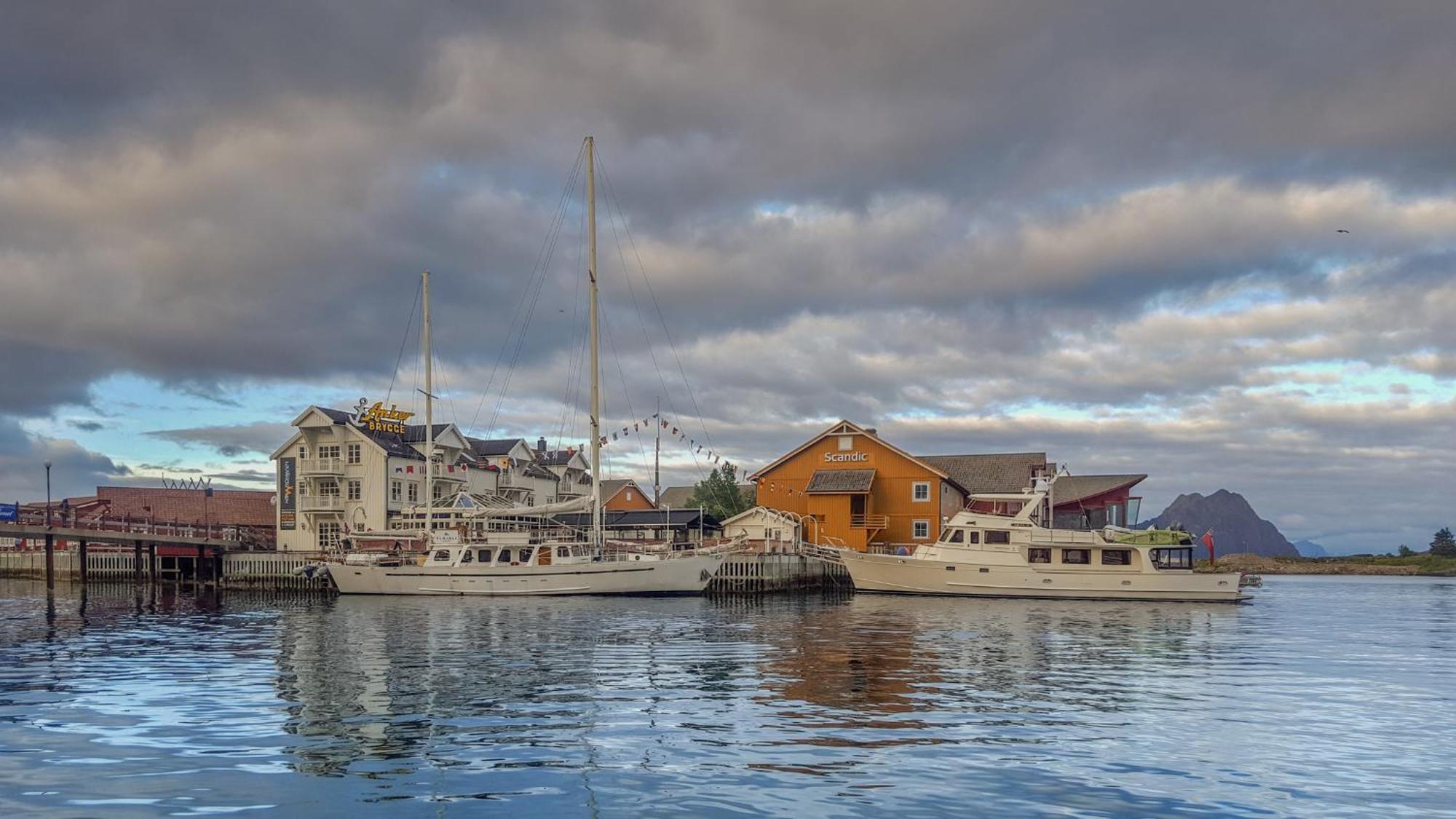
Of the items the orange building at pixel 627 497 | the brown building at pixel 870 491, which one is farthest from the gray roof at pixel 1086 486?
the orange building at pixel 627 497

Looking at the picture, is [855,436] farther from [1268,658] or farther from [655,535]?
[1268,658]

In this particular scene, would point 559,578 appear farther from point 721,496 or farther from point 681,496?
point 681,496

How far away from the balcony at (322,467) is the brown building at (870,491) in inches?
1077

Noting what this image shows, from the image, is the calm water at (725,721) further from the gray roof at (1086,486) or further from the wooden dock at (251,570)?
the gray roof at (1086,486)

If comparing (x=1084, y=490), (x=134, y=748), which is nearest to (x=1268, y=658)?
(x=134, y=748)

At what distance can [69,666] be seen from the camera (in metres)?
24.1

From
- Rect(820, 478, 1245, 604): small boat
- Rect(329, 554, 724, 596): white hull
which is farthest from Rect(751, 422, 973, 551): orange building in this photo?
Rect(329, 554, 724, 596): white hull

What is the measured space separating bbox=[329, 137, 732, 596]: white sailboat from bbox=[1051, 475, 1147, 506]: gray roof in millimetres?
26198

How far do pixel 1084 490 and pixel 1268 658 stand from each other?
143 ft

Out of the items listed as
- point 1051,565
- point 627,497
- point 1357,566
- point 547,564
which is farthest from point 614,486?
point 1357,566

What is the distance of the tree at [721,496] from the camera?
87812 mm

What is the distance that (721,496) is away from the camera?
292 ft

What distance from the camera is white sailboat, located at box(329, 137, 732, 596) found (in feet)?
161

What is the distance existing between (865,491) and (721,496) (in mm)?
28690
